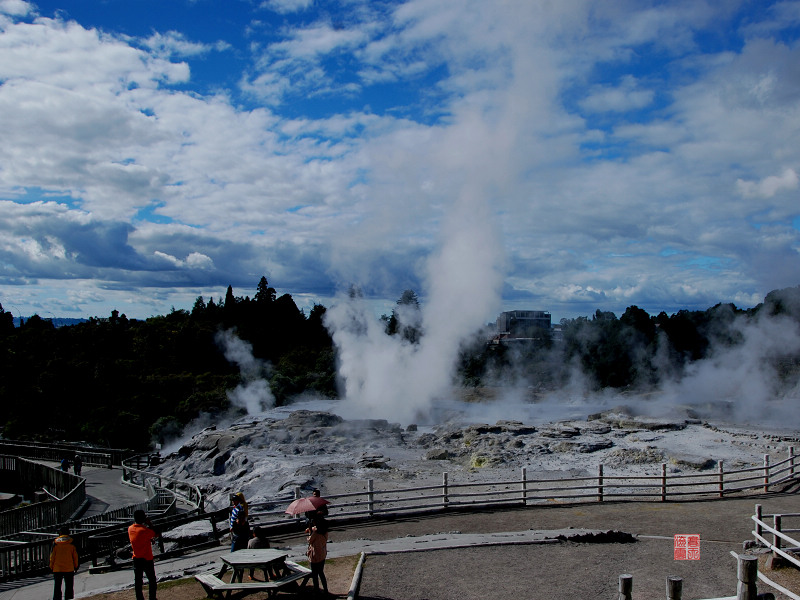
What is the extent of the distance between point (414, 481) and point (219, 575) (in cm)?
1468

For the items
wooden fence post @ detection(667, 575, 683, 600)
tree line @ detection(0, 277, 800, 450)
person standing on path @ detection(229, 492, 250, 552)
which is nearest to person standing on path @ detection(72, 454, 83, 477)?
tree line @ detection(0, 277, 800, 450)

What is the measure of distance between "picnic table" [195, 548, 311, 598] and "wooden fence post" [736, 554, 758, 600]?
6.39 metres

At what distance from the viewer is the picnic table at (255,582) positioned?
974 cm

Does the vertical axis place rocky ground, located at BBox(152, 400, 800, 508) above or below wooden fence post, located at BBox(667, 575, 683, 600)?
below

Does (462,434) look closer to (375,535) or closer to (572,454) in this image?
(572,454)

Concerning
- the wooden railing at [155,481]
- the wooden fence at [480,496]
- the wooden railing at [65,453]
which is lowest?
the wooden railing at [65,453]

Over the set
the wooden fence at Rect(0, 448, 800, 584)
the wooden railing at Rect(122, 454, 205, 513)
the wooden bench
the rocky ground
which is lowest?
the wooden railing at Rect(122, 454, 205, 513)

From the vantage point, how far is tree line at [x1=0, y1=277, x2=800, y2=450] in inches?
2295

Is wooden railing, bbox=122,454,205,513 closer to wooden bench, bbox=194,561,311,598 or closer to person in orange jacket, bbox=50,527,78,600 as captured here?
person in orange jacket, bbox=50,527,78,600

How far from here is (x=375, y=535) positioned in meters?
14.8

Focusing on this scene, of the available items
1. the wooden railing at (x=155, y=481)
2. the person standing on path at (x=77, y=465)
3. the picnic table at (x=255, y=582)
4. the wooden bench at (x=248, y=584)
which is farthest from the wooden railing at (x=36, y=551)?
the person standing on path at (x=77, y=465)

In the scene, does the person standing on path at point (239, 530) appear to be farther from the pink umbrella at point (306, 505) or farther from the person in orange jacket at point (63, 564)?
the person in orange jacket at point (63, 564)

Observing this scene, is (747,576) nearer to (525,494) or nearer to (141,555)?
(141,555)

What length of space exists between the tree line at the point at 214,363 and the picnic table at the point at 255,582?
41.9m
